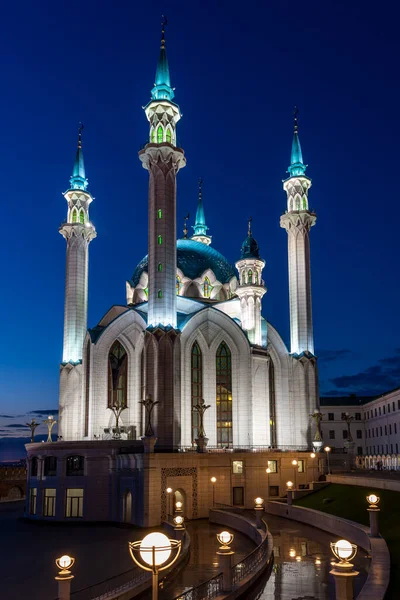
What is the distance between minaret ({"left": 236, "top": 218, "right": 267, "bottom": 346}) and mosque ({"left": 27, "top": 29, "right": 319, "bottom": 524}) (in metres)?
0.11

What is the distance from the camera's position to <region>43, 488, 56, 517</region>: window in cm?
4809

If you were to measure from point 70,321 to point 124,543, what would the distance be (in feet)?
98.2

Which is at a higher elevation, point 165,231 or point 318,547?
point 165,231

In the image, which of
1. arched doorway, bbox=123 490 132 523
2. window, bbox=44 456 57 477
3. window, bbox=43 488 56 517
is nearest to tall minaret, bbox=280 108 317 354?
arched doorway, bbox=123 490 132 523

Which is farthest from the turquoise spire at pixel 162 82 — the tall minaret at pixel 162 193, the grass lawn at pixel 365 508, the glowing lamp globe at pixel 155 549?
the glowing lamp globe at pixel 155 549

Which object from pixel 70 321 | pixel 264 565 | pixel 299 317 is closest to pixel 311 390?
pixel 299 317

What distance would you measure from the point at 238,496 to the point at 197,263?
26.0 meters

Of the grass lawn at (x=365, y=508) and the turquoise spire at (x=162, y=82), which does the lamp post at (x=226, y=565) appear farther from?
the turquoise spire at (x=162, y=82)

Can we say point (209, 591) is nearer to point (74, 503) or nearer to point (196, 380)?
point (74, 503)

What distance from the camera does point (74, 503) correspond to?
155ft

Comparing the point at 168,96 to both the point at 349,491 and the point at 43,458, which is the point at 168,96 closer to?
the point at 43,458

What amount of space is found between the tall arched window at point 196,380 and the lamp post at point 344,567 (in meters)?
41.2

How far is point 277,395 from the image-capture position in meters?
61.5

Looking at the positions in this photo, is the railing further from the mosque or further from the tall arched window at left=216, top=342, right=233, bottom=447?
the tall arched window at left=216, top=342, right=233, bottom=447
